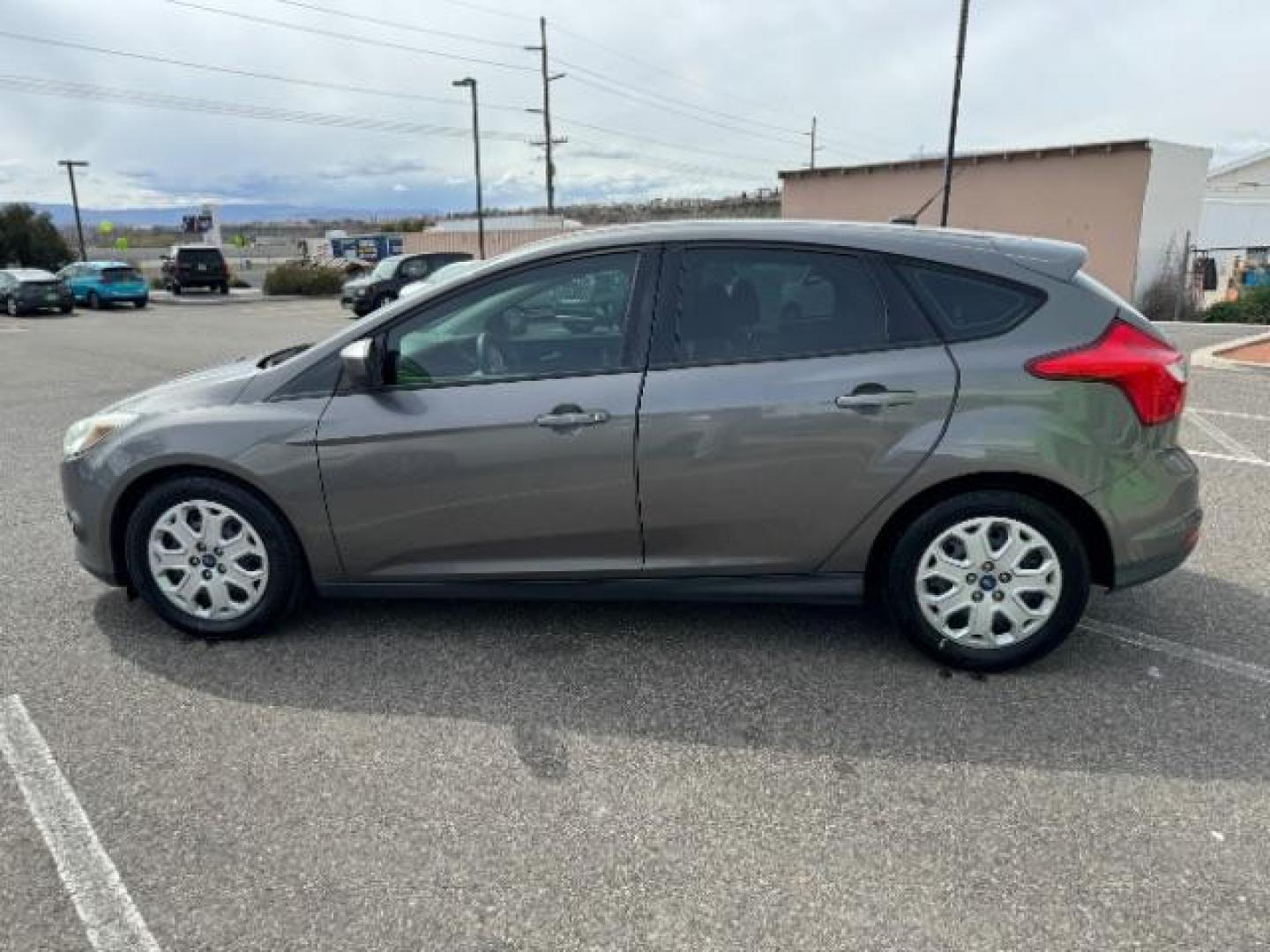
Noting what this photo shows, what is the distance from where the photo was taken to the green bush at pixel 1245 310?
17938mm

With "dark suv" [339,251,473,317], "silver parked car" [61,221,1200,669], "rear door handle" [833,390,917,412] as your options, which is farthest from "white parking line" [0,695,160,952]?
"dark suv" [339,251,473,317]

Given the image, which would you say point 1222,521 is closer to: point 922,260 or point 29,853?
point 922,260

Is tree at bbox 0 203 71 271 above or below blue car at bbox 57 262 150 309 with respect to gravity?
above

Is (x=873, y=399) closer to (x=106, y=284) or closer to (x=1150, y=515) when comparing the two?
(x=1150, y=515)

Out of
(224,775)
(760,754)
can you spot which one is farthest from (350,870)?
(760,754)

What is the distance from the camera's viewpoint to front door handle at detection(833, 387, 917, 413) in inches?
128

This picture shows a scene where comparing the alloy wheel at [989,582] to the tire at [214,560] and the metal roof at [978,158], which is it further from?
the metal roof at [978,158]

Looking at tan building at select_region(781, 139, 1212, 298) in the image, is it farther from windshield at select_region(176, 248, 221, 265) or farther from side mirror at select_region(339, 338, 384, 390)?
windshield at select_region(176, 248, 221, 265)

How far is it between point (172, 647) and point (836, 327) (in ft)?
9.43

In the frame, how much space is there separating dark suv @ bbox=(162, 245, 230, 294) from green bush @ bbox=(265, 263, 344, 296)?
71.7 inches

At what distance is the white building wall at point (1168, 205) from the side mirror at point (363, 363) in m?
22.2

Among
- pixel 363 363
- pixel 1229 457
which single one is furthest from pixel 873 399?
pixel 1229 457

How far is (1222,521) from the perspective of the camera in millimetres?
5090

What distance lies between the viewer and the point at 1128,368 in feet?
10.5
